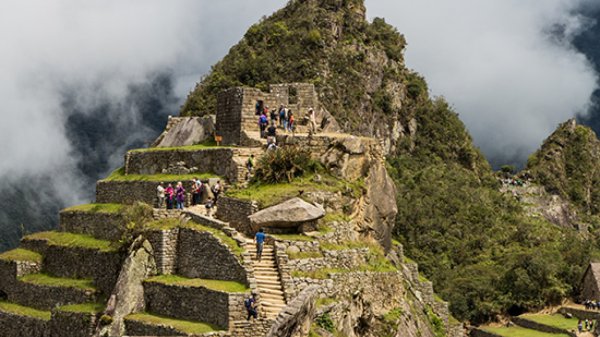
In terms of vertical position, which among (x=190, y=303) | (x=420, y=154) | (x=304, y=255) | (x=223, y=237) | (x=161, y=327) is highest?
(x=420, y=154)

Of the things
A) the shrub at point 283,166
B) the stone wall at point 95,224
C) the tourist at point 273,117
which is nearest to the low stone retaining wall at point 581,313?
the tourist at point 273,117

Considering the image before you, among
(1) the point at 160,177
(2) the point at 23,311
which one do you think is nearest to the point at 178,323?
(1) the point at 160,177

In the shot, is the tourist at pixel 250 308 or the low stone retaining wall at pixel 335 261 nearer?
the tourist at pixel 250 308

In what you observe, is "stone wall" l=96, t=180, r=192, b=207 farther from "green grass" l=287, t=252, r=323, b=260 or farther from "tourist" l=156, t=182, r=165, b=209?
"green grass" l=287, t=252, r=323, b=260

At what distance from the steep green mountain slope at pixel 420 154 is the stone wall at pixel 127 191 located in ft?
127

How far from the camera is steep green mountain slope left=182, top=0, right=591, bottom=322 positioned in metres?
83.1

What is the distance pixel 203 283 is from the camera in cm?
3684

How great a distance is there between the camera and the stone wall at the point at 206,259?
121ft

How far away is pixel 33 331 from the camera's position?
45.2 m

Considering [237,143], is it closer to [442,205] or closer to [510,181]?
[442,205]

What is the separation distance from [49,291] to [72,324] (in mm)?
4855

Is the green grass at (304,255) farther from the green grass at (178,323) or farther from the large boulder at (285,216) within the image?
the green grass at (178,323)

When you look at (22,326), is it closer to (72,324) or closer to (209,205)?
(72,324)

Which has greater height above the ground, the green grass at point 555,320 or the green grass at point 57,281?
the green grass at point 57,281
